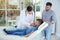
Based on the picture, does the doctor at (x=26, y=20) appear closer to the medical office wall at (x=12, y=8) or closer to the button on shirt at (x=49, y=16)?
the button on shirt at (x=49, y=16)

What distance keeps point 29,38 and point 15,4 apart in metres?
3.74

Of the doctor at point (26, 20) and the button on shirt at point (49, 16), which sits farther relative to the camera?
the button on shirt at point (49, 16)

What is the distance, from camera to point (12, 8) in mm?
6766

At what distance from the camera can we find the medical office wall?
6.71m

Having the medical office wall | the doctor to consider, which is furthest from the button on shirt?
the medical office wall

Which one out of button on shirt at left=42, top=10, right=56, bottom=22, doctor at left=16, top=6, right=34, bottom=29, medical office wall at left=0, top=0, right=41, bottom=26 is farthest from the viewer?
medical office wall at left=0, top=0, right=41, bottom=26

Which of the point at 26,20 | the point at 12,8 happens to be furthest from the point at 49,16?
the point at 12,8

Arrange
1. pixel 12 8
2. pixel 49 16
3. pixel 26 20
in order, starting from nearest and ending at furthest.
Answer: pixel 26 20, pixel 49 16, pixel 12 8

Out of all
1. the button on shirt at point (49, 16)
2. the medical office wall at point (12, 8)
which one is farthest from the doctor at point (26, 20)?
the medical office wall at point (12, 8)

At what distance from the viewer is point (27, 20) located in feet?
14.0

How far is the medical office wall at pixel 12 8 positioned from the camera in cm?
671

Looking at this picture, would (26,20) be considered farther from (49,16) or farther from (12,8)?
(12,8)

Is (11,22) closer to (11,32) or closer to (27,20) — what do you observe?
(27,20)

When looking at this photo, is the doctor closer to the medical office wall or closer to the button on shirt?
the button on shirt
